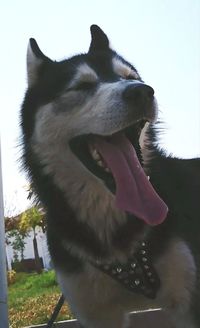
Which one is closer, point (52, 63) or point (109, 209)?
point (109, 209)

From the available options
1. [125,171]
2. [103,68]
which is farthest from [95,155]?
[103,68]

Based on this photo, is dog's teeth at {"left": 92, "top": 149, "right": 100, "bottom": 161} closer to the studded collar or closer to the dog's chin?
the dog's chin

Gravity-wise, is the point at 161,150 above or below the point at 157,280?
above

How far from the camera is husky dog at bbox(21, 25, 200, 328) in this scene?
3459mm

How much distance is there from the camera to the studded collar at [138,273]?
3.63 meters

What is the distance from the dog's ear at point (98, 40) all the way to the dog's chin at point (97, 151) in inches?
36.7

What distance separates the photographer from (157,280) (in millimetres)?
3631

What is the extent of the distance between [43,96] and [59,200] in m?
0.70

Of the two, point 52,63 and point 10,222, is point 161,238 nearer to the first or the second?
point 52,63

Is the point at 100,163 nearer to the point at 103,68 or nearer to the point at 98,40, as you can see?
the point at 103,68

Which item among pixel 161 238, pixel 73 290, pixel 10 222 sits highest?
pixel 161 238

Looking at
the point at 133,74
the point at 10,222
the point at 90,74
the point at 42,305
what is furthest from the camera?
the point at 10,222

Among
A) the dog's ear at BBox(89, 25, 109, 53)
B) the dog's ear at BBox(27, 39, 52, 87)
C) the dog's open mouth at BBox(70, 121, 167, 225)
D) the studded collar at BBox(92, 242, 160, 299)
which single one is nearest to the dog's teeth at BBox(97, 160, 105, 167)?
the dog's open mouth at BBox(70, 121, 167, 225)

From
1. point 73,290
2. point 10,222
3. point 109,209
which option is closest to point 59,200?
point 109,209
